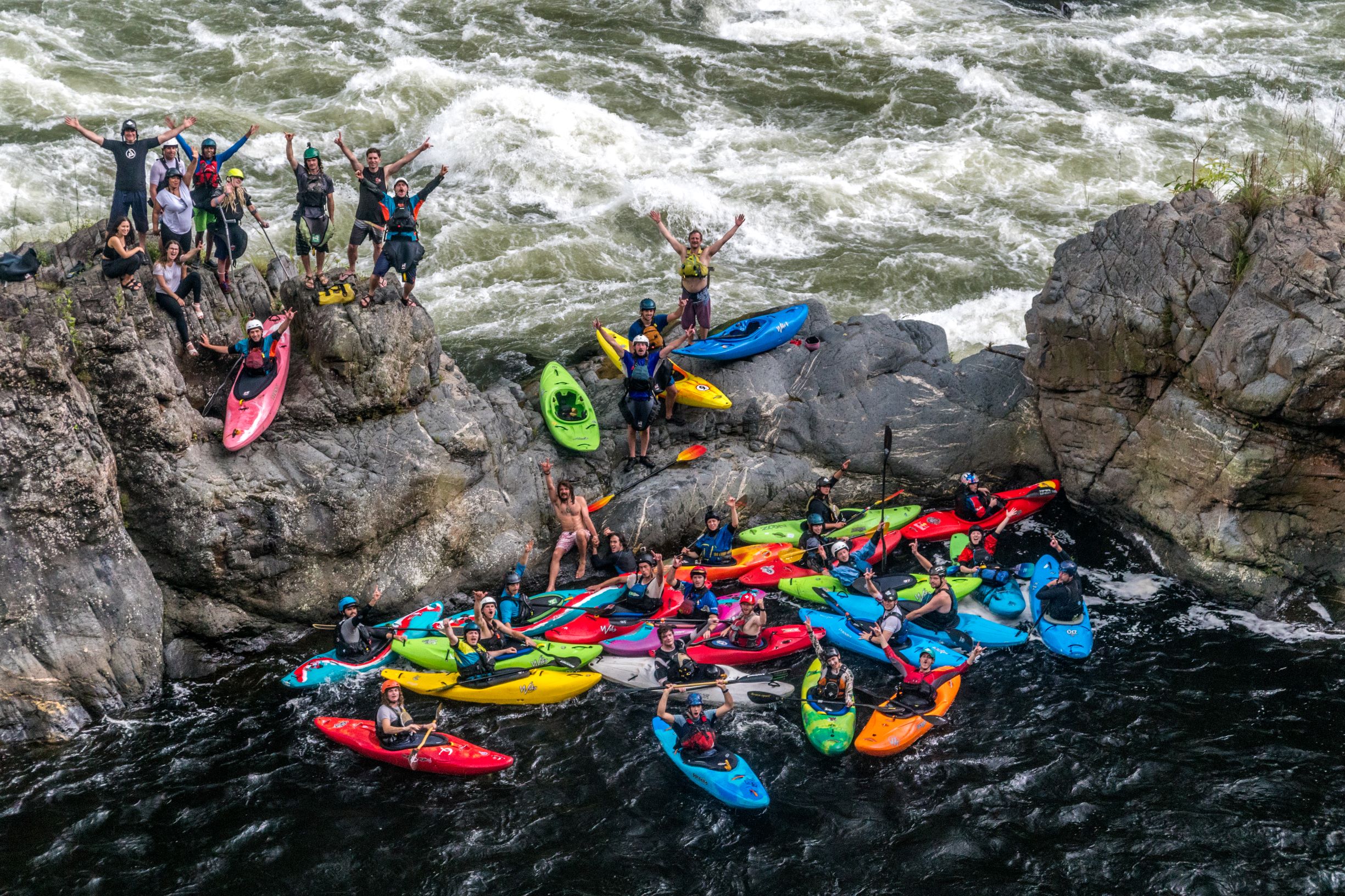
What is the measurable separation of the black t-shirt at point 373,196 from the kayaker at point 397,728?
5.56m

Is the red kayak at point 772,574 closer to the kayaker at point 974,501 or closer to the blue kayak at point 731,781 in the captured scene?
the kayaker at point 974,501

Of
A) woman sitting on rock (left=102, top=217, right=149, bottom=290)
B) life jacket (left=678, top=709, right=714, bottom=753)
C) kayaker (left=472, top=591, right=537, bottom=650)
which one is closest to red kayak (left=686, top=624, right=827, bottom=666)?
life jacket (left=678, top=709, right=714, bottom=753)

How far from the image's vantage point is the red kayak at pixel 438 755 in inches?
456

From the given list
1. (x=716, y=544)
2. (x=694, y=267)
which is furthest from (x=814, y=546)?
(x=694, y=267)

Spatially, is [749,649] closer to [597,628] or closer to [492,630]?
[597,628]

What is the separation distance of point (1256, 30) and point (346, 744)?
1010 inches

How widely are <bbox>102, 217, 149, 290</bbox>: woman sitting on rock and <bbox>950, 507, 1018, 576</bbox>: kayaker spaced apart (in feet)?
30.7

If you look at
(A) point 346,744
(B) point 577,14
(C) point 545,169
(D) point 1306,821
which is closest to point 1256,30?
(B) point 577,14

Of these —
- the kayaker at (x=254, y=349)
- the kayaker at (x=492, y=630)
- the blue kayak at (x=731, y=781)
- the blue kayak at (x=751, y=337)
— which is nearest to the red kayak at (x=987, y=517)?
the blue kayak at (x=751, y=337)

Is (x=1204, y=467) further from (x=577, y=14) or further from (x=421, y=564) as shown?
(x=577, y=14)

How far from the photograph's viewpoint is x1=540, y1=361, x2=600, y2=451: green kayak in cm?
1479

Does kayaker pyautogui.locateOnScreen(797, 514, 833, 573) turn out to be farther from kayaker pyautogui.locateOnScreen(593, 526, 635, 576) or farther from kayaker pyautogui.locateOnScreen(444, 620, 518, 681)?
kayaker pyautogui.locateOnScreen(444, 620, 518, 681)

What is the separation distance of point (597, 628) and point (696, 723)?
2066 millimetres

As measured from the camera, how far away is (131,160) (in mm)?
13047
